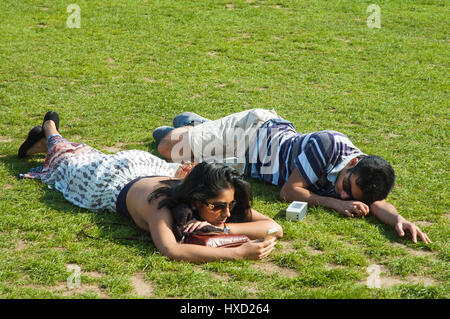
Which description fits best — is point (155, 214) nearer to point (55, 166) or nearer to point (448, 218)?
point (55, 166)

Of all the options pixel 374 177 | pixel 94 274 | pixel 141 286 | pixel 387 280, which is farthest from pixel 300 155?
pixel 94 274

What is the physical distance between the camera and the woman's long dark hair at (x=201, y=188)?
4.68 metres

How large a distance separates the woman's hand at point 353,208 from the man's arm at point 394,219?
11cm

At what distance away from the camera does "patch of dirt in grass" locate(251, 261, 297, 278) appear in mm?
4562

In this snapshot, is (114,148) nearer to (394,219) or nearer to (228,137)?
(228,137)

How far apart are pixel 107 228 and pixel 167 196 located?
72cm

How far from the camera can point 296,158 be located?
592 cm

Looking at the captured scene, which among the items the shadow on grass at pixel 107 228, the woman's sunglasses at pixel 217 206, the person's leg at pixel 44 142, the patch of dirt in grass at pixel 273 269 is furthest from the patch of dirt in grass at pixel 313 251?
the person's leg at pixel 44 142

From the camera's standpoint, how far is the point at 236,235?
15.8 ft

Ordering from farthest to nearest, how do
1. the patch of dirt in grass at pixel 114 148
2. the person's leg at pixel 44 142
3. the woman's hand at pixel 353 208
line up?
the patch of dirt in grass at pixel 114 148 → the person's leg at pixel 44 142 → the woman's hand at pixel 353 208

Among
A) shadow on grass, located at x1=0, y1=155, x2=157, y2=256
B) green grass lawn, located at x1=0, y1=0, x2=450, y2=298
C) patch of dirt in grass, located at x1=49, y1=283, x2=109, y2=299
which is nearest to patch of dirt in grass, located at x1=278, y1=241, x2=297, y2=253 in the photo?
green grass lawn, located at x1=0, y1=0, x2=450, y2=298

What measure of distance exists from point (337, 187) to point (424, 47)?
7.87 m

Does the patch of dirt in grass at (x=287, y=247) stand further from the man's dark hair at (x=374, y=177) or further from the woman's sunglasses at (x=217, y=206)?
the man's dark hair at (x=374, y=177)
